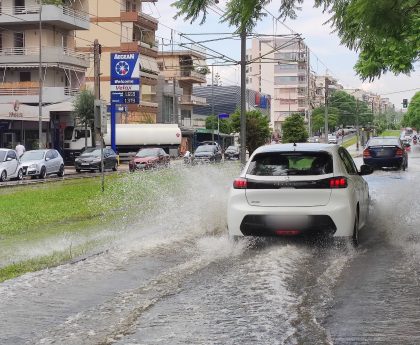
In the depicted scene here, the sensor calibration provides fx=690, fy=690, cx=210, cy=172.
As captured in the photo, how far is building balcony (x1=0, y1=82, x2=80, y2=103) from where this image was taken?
54.1 meters

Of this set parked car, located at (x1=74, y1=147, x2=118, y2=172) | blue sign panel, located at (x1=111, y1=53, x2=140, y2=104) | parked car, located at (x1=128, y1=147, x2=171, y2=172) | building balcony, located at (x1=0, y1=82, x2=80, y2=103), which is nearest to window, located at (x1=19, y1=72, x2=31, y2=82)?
building balcony, located at (x1=0, y1=82, x2=80, y2=103)

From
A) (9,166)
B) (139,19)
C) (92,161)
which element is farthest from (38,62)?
(9,166)

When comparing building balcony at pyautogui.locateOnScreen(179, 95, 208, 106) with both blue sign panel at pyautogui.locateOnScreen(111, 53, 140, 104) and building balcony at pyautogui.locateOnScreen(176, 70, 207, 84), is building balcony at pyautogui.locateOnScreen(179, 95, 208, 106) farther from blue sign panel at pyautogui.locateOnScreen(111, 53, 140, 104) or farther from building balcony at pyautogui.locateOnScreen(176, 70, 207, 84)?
blue sign panel at pyautogui.locateOnScreen(111, 53, 140, 104)

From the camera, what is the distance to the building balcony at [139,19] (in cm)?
6775

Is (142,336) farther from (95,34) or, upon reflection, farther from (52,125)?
(95,34)

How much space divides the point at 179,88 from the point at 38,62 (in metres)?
29.7

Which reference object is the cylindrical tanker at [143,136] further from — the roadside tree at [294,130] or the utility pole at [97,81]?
the roadside tree at [294,130]

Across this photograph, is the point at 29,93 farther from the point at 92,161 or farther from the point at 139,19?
the point at 139,19

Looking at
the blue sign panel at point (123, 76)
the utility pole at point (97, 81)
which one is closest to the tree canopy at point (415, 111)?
the utility pole at point (97, 81)

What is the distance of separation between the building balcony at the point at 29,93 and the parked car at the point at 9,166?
22.9 metres

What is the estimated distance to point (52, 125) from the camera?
5362 cm

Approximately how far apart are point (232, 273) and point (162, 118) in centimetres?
7340

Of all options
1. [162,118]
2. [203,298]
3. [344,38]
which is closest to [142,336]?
[203,298]

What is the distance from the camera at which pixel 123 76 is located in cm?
2611
